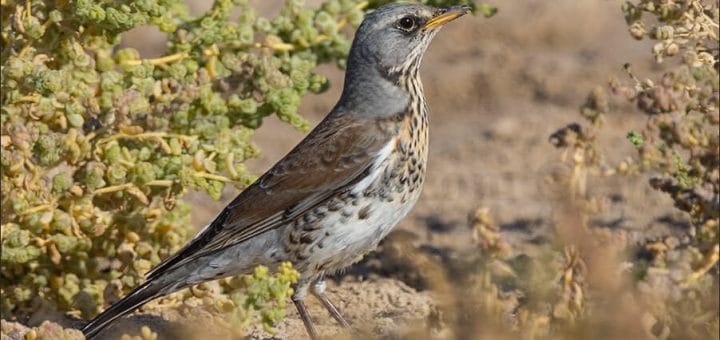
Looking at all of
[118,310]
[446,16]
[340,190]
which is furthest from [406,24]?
[118,310]

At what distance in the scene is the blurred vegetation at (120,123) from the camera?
5.87 metres

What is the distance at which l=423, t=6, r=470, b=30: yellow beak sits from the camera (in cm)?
627

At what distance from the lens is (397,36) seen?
6.34 meters

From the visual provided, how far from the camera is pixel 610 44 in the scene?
10.6m

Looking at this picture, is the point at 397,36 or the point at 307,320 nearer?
the point at 307,320

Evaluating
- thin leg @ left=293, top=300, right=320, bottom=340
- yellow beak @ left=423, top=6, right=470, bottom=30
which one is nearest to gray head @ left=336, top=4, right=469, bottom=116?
yellow beak @ left=423, top=6, right=470, bottom=30

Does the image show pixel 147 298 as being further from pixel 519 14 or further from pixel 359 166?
pixel 519 14

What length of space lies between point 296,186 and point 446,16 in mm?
1019

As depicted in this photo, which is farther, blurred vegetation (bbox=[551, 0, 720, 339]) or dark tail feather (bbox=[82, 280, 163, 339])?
dark tail feather (bbox=[82, 280, 163, 339])

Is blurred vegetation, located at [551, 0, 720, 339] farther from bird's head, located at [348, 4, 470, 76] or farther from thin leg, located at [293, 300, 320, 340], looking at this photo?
thin leg, located at [293, 300, 320, 340]

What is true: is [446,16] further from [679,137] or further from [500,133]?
[500,133]

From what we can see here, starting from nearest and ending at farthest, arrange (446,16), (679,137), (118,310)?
(679,137), (118,310), (446,16)

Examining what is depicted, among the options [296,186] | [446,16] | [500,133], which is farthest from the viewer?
[500,133]

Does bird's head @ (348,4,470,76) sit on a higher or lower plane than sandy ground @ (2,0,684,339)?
higher
